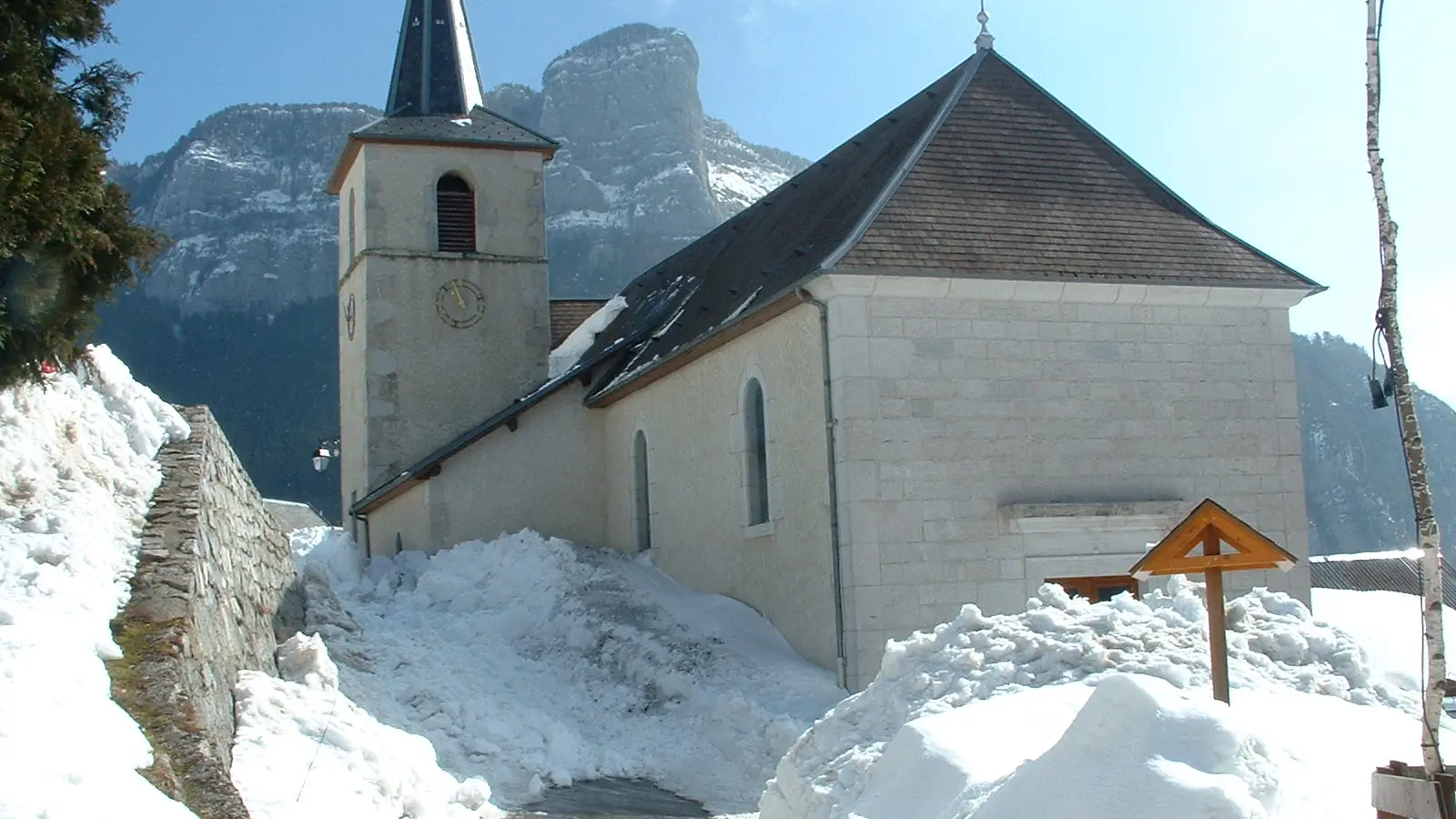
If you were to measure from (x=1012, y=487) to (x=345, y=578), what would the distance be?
1185 cm

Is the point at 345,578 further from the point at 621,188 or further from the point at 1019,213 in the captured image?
the point at 621,188

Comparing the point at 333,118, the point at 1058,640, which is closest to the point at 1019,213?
the point at 1058,640

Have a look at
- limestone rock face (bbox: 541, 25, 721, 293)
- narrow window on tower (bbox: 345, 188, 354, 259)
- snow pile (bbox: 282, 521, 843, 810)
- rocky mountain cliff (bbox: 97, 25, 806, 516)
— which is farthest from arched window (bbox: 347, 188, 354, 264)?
limestone rock face (bbox: 541, 25, 721, 293)

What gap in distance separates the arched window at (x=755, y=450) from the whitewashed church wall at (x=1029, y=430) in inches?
98.8

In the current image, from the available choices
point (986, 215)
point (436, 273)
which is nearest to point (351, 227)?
point (436, 273)

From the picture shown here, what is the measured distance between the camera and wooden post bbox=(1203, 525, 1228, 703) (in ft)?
28.2

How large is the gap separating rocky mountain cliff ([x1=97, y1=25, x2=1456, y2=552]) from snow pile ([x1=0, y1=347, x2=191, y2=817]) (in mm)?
83607

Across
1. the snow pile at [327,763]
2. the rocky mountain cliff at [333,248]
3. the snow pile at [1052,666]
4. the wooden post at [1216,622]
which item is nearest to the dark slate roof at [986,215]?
the snow pile at [1052,666]

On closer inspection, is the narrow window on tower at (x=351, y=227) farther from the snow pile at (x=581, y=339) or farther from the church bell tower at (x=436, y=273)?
the snow pile at (x=581, y=339)

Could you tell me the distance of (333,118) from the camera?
132 m

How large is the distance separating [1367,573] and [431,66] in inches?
952

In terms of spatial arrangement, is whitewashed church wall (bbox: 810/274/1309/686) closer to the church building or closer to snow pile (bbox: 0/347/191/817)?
the church building

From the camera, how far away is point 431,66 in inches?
1176

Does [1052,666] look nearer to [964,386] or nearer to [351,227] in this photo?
[964,386]
